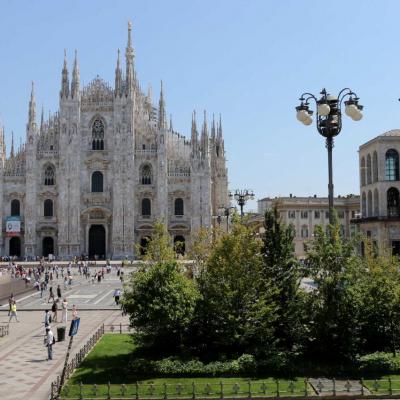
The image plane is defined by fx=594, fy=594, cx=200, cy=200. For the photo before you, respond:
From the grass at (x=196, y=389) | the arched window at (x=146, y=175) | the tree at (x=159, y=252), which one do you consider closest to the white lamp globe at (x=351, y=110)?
the grass at (x=196, y=389)

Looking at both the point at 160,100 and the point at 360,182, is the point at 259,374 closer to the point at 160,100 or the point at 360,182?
the point at 360,182

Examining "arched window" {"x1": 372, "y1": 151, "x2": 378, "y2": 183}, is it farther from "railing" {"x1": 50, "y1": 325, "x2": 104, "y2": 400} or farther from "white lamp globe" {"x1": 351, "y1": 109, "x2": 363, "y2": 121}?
"white lamp globe" {"x1": 351, "y1": 109, "x2": 363, "y2": 121}

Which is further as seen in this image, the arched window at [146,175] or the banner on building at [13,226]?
the arched window at [146,175]

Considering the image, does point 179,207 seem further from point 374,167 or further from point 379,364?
point 379,364

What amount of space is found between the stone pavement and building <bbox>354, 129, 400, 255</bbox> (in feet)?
109

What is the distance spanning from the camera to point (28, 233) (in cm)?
7300

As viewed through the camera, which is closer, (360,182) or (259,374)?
(259,374)

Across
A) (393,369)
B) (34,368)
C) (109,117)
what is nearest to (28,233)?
(109,117)

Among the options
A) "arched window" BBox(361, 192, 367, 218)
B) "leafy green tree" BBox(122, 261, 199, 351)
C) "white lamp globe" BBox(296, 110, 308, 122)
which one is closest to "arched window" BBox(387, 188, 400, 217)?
"arched window" BBox(361, 192, 367, 218)

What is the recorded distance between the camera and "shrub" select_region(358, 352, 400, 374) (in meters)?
17.5

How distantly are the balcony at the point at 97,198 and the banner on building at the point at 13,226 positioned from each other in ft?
28.1

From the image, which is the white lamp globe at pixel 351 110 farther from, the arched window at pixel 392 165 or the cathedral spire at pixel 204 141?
the cathedral spire at pixel 204 141

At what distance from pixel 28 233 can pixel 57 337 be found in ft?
166

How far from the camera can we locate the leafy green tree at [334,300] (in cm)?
1811
